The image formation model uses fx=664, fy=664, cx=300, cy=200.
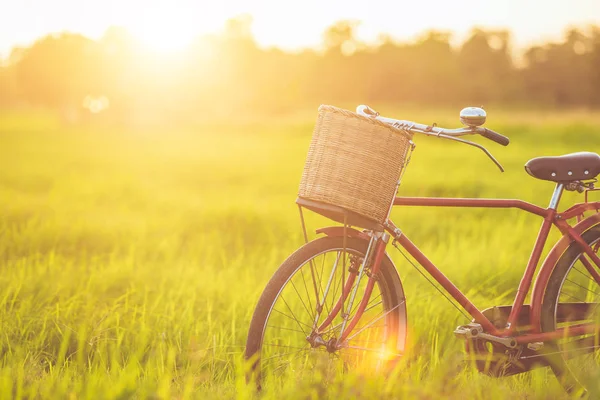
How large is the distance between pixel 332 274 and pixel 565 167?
4.17 feet

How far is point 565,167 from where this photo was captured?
324 centimetres

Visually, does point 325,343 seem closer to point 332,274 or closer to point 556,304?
point 332,274

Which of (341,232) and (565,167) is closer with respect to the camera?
(341,232)

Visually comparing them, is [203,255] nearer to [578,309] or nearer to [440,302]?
[440,302]

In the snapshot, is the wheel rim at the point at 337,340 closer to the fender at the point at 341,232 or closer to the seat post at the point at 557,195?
the fender at the point at 341,232

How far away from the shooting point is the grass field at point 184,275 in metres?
3.03

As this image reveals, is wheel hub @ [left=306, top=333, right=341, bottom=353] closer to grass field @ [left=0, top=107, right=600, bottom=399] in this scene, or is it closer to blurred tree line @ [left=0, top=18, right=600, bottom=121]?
grass field @ [left=0, top=107, right=600, bottom=399]

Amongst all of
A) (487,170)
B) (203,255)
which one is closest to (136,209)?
(203,255)

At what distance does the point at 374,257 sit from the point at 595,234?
115cm

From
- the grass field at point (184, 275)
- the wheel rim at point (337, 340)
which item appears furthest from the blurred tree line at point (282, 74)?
the wheel rim at point (337, 340)

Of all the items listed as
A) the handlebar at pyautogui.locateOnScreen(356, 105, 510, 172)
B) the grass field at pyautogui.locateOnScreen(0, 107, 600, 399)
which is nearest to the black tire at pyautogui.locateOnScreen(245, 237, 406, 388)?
the grass field at pyautogui.locateOnScreen(0, 107, 600, 399)

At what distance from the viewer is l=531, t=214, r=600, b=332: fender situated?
10.8ft

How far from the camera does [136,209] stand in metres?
8.99

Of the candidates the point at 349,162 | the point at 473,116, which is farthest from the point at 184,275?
the point at 473,116
